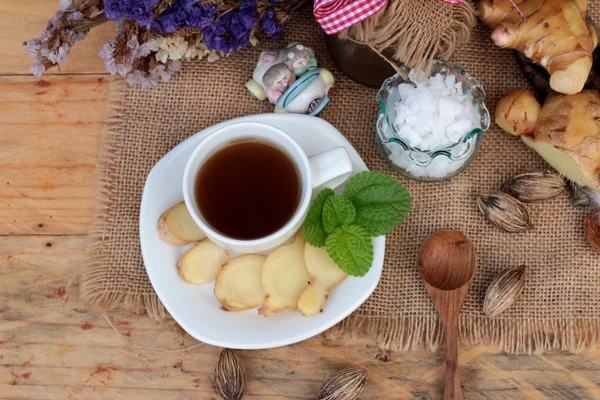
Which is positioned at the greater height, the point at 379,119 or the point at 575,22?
the point at 575,22

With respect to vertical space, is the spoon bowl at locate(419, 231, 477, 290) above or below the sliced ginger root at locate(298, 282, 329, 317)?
below

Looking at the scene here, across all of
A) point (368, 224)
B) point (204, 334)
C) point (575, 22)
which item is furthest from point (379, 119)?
point (204, 334)

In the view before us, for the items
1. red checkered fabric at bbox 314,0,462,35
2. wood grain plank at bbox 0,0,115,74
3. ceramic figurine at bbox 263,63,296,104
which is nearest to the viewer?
red checkered fabric at bbox 314,0,462,35

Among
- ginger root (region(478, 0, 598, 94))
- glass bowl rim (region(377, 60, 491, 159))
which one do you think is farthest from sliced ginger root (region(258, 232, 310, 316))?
ginger root (region(478, 0, 598, 94))

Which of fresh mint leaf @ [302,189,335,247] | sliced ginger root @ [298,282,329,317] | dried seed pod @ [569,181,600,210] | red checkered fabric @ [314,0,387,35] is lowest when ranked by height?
sliced ginger root @ [298,282,329,317]

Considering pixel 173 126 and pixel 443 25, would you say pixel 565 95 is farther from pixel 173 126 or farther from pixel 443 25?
pixel 173 126

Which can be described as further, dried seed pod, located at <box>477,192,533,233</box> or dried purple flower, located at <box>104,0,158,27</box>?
dried seed pod, located at <box>477,192,533,233</box>

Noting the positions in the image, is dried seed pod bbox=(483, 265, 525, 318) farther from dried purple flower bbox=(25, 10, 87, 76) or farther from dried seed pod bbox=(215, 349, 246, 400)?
dried purple flower bbox=(25, 10, 87, 76)
